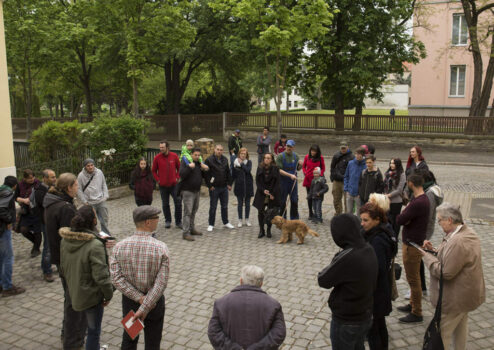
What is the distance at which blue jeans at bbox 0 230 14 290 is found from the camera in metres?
6.44

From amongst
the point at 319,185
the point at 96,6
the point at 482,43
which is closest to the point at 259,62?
the point at 96,6

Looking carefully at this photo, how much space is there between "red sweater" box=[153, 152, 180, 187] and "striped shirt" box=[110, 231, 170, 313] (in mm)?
5724

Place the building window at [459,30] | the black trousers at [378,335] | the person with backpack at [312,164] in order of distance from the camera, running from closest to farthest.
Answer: the black trousers at [378,335], the person with backpack at [312,164], the building window at [459,30]

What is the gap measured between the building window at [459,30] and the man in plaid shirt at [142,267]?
34.9 metres

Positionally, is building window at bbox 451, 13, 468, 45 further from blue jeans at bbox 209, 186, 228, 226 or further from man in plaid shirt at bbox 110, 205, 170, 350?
man in plaid shirt at bbox 110, 205, 170, 350

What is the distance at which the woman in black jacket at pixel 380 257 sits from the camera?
4.38 m

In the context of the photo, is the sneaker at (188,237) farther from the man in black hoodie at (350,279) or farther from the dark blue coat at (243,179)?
the man in black hoodie at (350,279)

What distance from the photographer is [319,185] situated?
33.2 ft

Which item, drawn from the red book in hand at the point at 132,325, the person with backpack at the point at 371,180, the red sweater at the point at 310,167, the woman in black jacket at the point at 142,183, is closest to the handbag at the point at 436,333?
the red book in hand at the point at 132,325

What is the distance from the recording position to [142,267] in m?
4.07

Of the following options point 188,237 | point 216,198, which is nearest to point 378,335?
point 188,237

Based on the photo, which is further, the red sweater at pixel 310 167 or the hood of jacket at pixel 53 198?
the red sweater at pixel 310 167

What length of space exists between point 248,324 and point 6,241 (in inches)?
188

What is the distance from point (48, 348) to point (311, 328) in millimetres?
3109
